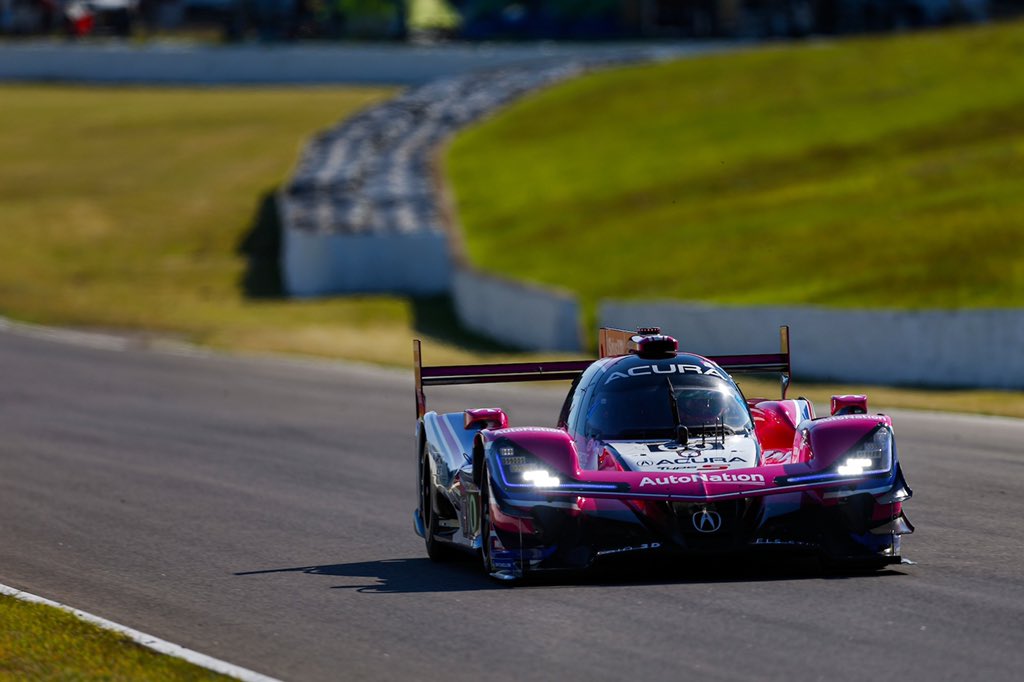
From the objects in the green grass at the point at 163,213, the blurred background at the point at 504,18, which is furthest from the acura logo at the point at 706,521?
the blurred background at the point at 504,18

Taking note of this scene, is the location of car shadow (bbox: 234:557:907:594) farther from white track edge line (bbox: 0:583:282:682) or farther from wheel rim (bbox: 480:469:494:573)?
white track edge line (bbox: 0:583:282:682)

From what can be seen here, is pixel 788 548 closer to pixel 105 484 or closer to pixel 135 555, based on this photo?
pixel 135 555

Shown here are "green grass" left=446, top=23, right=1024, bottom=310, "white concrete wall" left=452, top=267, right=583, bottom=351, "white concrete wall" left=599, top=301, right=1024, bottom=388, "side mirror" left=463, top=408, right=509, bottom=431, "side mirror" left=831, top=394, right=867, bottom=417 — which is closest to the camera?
"side mirror" left=831, top=394, right=867, bottom=417

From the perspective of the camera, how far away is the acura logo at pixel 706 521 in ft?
31.9

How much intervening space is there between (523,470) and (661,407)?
133cm

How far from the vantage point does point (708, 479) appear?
9.80 metres

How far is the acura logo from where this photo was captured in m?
9.73

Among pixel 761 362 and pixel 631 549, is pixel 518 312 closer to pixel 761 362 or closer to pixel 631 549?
pixel 761 362

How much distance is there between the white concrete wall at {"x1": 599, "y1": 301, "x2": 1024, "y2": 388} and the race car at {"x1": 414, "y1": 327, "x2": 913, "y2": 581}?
1173cm

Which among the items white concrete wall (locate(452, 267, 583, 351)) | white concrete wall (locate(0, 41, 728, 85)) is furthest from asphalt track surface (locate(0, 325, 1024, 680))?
white concrete wall (locate(0, 41, 728, 85))

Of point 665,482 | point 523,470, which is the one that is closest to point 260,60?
point 523,470

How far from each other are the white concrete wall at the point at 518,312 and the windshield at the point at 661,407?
1695 cm

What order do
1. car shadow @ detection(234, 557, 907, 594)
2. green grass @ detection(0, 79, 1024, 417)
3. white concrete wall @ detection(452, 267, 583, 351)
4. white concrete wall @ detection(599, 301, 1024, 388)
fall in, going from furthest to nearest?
green grass @ detection(0, 79, 1024, 417) < white concrete wall @ detection(452, 267, 583, 351) < white concrete wall @ detection(599, 301, 1024, 388) < car shadow @ detection(234, 557, 907, 594)

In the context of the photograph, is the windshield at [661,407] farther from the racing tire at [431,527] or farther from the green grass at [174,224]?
the green grass at [174,224]
